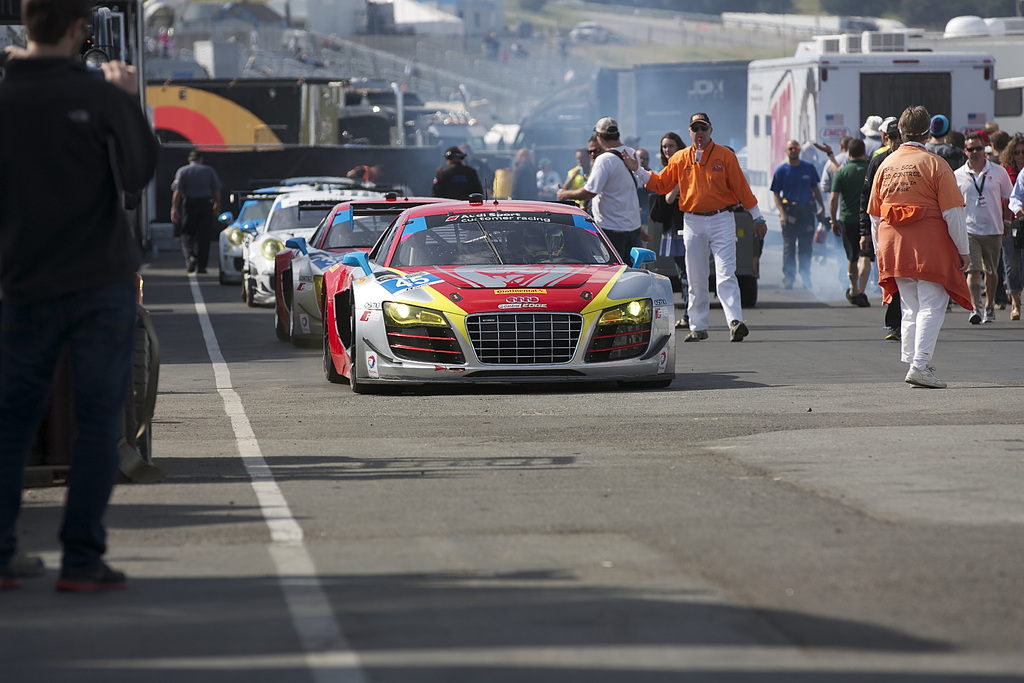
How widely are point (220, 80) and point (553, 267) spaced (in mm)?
28762

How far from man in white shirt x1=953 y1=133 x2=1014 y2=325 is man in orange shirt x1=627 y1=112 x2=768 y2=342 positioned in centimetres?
302

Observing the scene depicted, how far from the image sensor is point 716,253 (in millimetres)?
13789

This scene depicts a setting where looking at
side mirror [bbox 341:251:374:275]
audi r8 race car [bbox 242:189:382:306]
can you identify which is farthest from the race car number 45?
audi r8 race car [bbox 242:189:382:306]

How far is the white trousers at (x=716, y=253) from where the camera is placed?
13734 mm

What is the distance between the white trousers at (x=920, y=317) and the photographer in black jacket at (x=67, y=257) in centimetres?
681

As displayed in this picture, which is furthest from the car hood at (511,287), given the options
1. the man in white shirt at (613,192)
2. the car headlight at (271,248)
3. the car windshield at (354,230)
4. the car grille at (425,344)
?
the car headlight at (271,248)

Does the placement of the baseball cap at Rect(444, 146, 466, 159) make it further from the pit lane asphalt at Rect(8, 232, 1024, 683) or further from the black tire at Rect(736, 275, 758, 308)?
the pit lane asphalt at Rect(8, 232, 1024, 683)

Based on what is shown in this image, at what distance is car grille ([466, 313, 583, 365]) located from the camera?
10477mm

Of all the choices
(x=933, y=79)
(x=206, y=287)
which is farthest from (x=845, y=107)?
(x=206, y=287)

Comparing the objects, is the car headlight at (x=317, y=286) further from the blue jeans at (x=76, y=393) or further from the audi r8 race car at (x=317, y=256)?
the blue jeans at (x=76, y=393)

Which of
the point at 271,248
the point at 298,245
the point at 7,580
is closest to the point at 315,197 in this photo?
the point at 271,248

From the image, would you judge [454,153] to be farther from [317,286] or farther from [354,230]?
[317,286]

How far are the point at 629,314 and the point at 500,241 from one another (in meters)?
1.41

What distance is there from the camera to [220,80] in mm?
38469
